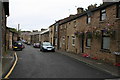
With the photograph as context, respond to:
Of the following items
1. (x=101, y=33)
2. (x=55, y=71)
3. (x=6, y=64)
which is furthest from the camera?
(x=101, y=33)

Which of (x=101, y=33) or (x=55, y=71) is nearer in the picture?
(x=55, y=71)

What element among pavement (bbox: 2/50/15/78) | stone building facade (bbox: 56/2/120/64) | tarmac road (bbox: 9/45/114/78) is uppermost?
stone building facade (bbox: 56/2/120/64)

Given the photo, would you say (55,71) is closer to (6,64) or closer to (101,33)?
(6,64)

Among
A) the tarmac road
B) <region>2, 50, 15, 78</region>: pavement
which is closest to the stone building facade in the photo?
the tarmac road

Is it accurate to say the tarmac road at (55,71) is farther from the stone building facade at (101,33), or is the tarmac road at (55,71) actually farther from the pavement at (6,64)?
the stone building facade at (101,33)

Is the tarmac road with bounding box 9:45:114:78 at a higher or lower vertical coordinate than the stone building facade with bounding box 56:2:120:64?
lower

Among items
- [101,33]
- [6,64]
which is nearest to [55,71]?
[6,64]

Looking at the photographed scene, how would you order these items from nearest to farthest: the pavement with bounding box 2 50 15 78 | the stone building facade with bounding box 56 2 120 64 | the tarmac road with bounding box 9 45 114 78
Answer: the tarmac road with bounding box 9 45 114 78 < the pavement with bounding box 2 50 15 78 < the stone building facade with bounding box 56 2 120 64

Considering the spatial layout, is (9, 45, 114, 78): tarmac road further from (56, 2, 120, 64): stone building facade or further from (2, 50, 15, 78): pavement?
(56, 2, 120, 64): stone building facade

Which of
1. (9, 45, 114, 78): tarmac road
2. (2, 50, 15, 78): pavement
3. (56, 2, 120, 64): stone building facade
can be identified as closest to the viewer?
(9, 45, 114, 78): tarmac road

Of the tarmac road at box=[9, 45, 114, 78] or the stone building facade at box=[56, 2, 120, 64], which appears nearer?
the tarmac road at box=[9, 45, 114, 78]

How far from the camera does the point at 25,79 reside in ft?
27.5

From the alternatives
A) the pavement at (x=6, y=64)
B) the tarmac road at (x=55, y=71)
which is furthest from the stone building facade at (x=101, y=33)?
the pavement at (x=6, y=64)

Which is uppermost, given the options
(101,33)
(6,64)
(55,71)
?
(101,33)
